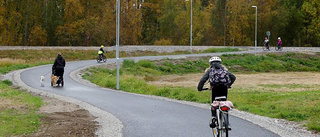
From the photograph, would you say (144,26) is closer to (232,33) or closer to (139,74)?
(232,33)

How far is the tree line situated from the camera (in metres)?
73.3

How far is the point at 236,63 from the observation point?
53.3 m

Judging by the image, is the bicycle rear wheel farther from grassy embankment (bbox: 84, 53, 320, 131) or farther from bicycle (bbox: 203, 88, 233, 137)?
grassy embankment (bbox: 84, 53, 320, 131)

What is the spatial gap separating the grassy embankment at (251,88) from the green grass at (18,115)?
6.84 metres

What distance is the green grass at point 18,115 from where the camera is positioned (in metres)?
11.6

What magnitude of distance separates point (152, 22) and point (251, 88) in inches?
2525

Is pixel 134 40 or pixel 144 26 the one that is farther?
pixel 144 26

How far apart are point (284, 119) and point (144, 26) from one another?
75.8 metres

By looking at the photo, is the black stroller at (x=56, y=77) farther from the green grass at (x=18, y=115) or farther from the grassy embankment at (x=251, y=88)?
the green grass at (x=18, y=115)

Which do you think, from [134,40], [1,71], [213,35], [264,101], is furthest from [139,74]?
[213,35]

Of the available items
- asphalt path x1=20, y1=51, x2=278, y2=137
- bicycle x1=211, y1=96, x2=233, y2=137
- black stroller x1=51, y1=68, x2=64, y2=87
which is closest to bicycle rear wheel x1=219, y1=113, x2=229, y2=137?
bicycle x1=211, y1=96, x2=233, y2=137

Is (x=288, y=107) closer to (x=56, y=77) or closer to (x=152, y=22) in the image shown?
(x=56, y=77)

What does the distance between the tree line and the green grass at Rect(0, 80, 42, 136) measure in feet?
174

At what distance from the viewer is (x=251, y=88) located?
90.9 ft
